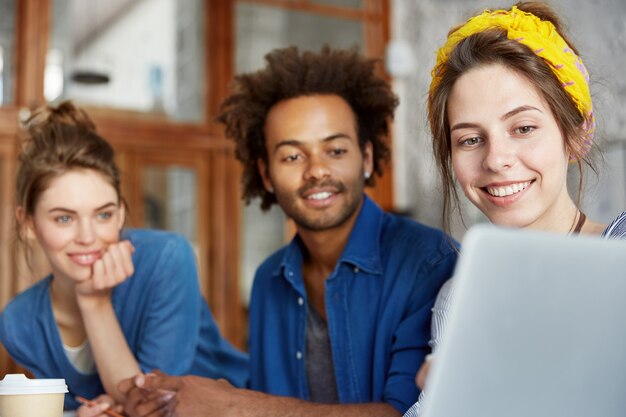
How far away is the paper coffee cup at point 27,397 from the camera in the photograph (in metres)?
1.07

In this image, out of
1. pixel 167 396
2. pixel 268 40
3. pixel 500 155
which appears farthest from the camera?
pixel 268 40

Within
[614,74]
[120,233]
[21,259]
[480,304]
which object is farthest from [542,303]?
[21,259]

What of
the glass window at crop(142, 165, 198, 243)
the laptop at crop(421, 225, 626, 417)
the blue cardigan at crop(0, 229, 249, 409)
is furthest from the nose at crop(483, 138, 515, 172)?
the glass window at crop(142, 165, 198, 243)

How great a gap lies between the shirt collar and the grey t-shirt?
135 millimetres

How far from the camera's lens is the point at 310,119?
190 cm

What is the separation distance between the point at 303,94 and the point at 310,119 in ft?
0.31

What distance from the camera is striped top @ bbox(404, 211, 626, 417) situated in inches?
40.1

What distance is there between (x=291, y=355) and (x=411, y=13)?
3635mm

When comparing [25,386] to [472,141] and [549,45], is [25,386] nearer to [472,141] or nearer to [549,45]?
[472,141]

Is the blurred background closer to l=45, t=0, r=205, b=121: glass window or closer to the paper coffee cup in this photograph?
l=45, t=0, r=205, b=121: glass window

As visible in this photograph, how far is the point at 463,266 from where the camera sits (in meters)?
0.54

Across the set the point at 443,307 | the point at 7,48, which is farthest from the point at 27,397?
the point at 7,48

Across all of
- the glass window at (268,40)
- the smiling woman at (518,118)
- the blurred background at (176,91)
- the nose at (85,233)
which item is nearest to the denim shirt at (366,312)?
the smiling woman at (518,118)

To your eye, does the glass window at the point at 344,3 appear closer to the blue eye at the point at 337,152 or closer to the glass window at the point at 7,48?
the glass window at the point at 7,48
